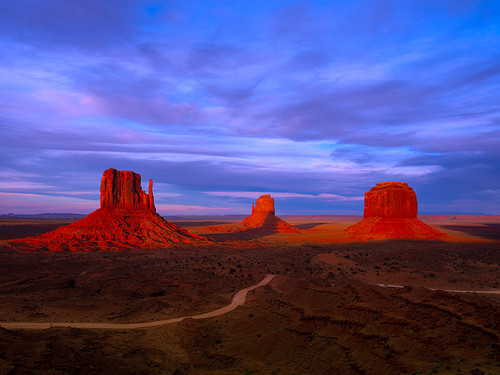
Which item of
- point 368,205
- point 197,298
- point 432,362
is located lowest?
point 197,298

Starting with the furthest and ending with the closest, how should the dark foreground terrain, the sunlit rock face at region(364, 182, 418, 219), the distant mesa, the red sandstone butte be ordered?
the distant mesa
the sunlit rock face at region(364, 182, 418, 219)
the red sandstone butte
the dark foreground terrain

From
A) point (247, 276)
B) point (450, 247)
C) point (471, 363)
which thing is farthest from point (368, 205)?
point (471, 363)

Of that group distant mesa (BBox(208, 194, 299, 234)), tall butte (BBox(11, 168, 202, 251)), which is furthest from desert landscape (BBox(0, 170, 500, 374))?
distant mesa (BBox(208, 194, 299, 234))

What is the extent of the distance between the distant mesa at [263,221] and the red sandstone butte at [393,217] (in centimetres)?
4187

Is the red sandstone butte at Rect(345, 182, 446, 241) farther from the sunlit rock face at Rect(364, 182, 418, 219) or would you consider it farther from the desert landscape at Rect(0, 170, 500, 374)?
the desert landscape at Rect(0, 170, 500, 374)

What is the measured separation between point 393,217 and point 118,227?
6237 centimetres

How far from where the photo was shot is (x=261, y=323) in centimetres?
2198

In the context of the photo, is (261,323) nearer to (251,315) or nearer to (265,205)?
(251,315)

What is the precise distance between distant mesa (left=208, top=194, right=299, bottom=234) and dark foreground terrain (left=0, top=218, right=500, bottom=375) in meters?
82.9

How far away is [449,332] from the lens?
1544 cm

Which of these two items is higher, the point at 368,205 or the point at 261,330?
the point at 368,205

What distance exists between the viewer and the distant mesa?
123500 mm

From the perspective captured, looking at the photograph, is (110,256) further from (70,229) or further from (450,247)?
(450,247)

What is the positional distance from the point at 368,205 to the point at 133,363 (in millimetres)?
80686
